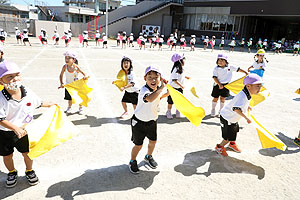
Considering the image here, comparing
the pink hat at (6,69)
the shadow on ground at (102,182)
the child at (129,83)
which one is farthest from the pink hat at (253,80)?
the pink hat at (6,69)

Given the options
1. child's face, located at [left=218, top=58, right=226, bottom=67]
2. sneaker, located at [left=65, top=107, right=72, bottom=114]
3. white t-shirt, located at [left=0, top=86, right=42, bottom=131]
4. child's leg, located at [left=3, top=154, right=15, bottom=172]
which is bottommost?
sneaker, located at [left=65, top=107, right=72, bottom=114]

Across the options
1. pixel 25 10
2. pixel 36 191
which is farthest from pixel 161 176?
pixel 25 10

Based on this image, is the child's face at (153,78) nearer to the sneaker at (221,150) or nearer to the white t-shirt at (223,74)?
the sneaker at (221,150)

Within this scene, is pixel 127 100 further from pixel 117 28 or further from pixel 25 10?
pixel 25 10

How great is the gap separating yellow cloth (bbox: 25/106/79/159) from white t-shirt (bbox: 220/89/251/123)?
2.57 metres

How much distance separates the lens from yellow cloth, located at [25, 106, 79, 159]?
9.93 feet

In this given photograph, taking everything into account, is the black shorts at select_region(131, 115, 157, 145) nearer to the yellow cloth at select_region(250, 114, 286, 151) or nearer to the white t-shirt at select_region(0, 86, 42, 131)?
the white t-shirt at select_region(0, 86, 42, 131)

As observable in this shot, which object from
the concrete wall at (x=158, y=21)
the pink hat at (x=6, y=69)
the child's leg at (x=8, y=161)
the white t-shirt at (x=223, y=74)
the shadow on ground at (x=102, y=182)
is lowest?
the shadow on ground at (x=102, y=182)

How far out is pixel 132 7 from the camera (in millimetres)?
39031

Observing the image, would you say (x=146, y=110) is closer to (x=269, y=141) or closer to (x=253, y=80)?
(x=253, y=80)

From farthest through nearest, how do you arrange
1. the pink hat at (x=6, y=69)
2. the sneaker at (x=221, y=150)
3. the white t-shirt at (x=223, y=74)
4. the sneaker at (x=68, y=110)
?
the sneaker at (x=68, y=110)
the white t-shirt at (x=223, y=74)
the sneaker at (x=221, y=150)
the pink hat at (x=6, y=69)

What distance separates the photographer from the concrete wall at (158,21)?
3850cm

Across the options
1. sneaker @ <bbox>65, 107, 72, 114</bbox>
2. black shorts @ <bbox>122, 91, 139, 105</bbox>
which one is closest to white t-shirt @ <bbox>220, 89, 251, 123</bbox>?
black shorts @ <bbox>122, 91, 139, 105</bbox>

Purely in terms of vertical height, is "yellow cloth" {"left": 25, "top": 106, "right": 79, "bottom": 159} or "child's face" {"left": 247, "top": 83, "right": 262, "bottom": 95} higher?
"child's face" {"left": 247, "top": 83, "right": 262, "bottom": 95}
